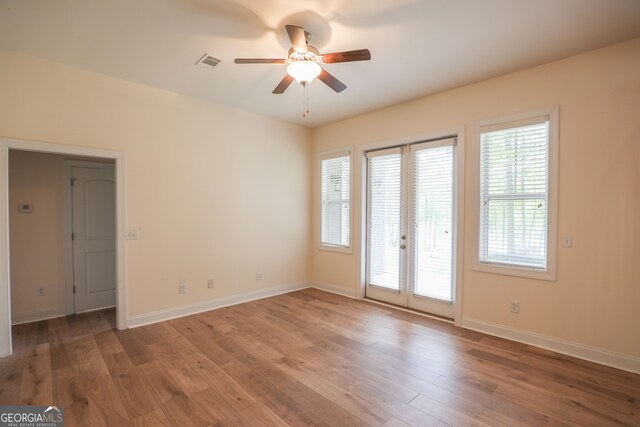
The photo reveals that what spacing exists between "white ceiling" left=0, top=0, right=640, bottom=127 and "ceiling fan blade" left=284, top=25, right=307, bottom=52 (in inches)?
8.5

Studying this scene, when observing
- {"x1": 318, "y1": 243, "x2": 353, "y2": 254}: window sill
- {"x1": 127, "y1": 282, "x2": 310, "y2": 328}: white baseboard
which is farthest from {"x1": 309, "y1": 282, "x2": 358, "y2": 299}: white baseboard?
{"x1": 318, "y1": 243, "x2": 353, "y2": 254}: window sill

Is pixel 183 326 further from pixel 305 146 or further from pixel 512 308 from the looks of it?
pixel 512 308

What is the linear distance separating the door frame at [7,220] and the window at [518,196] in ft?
14.0

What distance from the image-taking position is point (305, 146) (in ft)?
18.1

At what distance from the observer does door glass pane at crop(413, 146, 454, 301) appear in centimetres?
387

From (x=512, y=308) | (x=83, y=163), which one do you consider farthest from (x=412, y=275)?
(x=83, y=163)

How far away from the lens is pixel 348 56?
2377 millimetres

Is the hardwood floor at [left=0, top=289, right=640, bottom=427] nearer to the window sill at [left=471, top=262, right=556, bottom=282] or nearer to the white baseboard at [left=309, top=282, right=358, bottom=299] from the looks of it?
the window sill at [left=471, top=262, right=556, bottom=282]

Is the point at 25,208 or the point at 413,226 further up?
the point at 25,208

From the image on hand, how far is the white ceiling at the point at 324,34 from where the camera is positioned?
2262 millimetres

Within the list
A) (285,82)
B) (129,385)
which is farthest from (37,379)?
(285,82)

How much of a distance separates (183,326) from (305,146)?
138 inches

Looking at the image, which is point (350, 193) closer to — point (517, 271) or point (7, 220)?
point (517, 271)

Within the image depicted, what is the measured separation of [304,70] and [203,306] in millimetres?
3429
